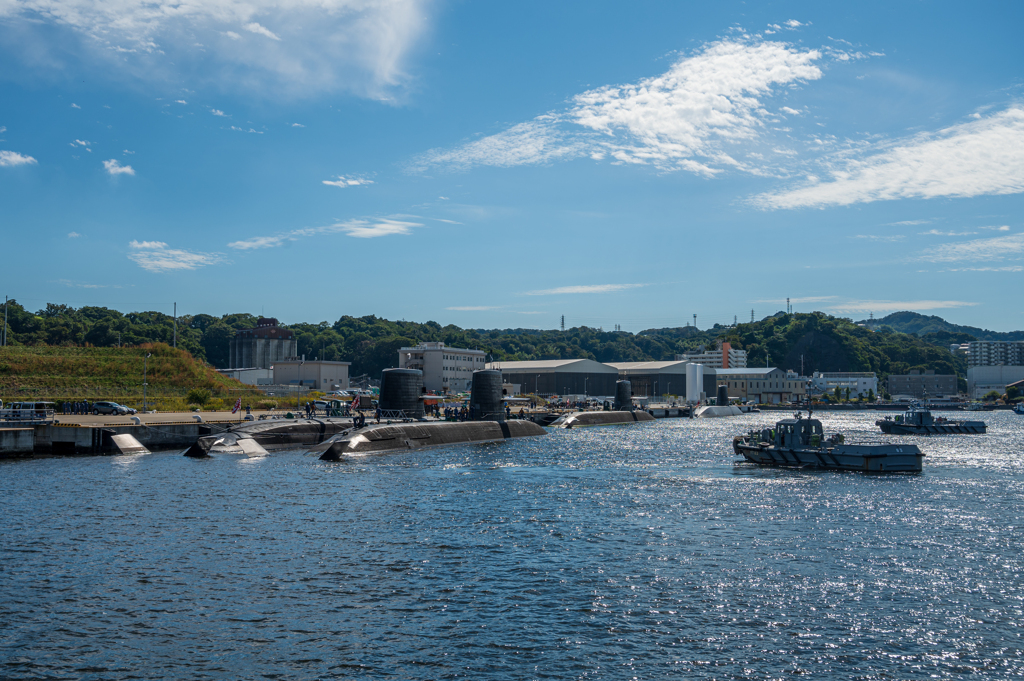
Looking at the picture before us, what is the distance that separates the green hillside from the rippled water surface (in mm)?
36639

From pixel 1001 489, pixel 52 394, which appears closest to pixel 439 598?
pixel 1001 489

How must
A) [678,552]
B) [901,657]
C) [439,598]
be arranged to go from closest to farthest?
[901,657] → [439,598] → [678,552]

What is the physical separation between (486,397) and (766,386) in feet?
395

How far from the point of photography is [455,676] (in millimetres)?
13609

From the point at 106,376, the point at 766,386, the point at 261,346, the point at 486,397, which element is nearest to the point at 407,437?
the point at 486,397

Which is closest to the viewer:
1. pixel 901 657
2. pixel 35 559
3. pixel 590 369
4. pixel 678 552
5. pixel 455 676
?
pixel 455 676

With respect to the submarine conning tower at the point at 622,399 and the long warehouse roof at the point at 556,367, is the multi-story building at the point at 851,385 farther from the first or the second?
the submarine conning tower at the point at 622,399

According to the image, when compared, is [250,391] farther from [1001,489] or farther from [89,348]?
[1001,489]

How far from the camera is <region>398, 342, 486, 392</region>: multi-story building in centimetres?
13150

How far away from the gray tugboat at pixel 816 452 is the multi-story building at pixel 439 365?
84337 millimetres

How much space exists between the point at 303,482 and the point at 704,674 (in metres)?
26.5

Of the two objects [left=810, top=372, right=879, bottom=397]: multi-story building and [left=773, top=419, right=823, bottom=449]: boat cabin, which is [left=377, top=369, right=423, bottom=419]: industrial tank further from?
[left=810, top=372, right=879, bottom=397]: multi-story building

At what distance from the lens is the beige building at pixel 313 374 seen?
114625 mm

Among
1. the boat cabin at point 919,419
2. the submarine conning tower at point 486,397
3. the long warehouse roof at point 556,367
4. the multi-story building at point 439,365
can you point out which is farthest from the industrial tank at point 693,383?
the submarine conning tower at point 486,397
